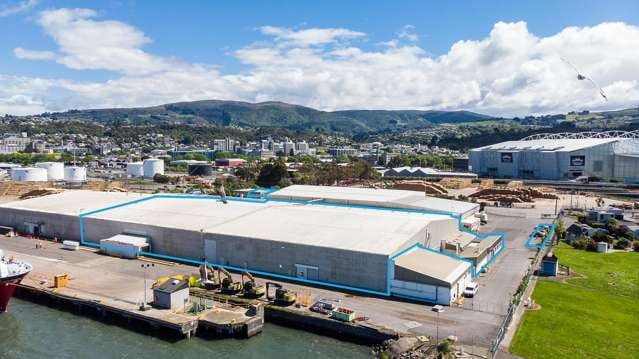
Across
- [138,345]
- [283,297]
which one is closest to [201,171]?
[283,297]

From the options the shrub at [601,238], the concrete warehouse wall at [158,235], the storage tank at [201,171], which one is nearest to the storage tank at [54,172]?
the storage tank at [201,171]

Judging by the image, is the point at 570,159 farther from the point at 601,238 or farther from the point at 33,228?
the point at 33,228

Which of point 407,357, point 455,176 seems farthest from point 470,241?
point 455,176

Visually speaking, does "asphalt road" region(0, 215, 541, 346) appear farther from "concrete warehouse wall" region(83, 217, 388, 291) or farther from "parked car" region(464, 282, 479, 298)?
"concrete warehouse wall" region(83, 217, 388, 291)

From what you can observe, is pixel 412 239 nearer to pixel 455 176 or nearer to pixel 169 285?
pixel 169 285

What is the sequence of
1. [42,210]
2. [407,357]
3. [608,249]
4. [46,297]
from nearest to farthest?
[407,357] → [46,297] → [608,249] → [42,210]
